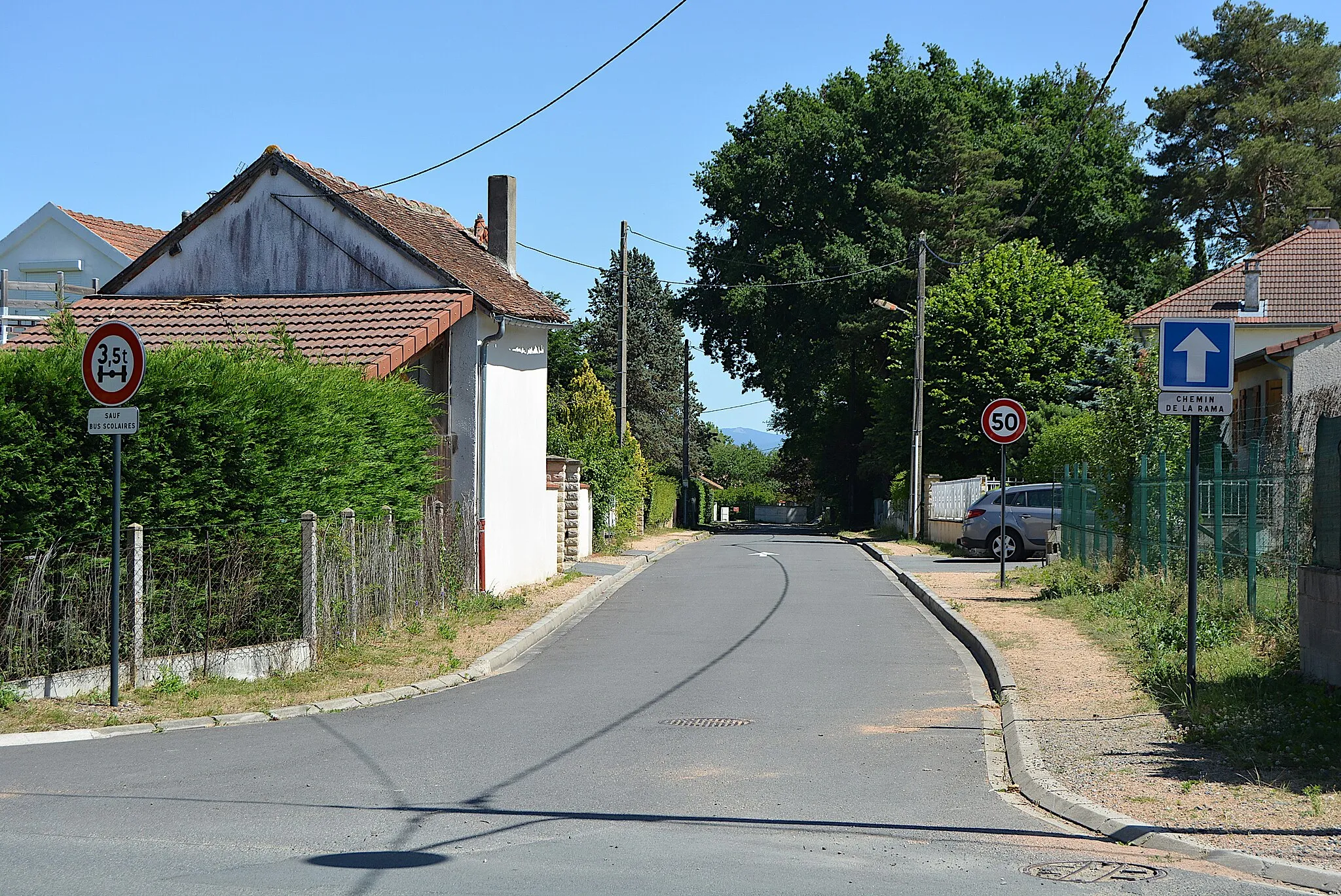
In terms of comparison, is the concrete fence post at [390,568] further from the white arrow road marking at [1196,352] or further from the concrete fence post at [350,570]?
the white arrow road marking at [1196,352]

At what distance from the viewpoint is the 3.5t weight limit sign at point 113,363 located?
33.4 ft

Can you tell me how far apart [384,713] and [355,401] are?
14.8ft

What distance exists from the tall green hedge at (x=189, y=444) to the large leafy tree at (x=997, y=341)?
30180 mm

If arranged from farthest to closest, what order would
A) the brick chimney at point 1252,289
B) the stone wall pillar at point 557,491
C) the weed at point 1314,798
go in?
the brick chimney at point 1252,289
the stone wall pillar at point 557,491
the weed at point 1314,798

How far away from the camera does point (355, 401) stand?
14.2 meters

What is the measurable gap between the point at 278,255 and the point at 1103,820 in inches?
660

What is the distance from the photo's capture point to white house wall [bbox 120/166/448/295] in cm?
1986

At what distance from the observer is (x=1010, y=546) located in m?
28.8

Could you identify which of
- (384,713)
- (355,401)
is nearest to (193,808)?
(384,713)

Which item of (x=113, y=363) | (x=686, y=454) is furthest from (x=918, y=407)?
(x=113, y=363)

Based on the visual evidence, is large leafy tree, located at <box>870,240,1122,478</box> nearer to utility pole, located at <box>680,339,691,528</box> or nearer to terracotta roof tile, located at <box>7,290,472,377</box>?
utility pole, located at <box>680,339,691,528</box>

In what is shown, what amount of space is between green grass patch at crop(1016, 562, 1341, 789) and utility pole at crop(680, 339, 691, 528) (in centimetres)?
4607

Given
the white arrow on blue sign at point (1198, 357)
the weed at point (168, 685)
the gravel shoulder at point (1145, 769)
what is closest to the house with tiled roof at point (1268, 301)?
the gravel shoulder at point (1145, 769)

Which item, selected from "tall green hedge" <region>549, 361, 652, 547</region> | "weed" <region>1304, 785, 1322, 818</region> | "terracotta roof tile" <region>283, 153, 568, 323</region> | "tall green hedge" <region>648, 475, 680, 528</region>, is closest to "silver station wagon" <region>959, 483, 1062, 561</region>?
"tall green hedge" <region>549, 361, 652, 547</region>
